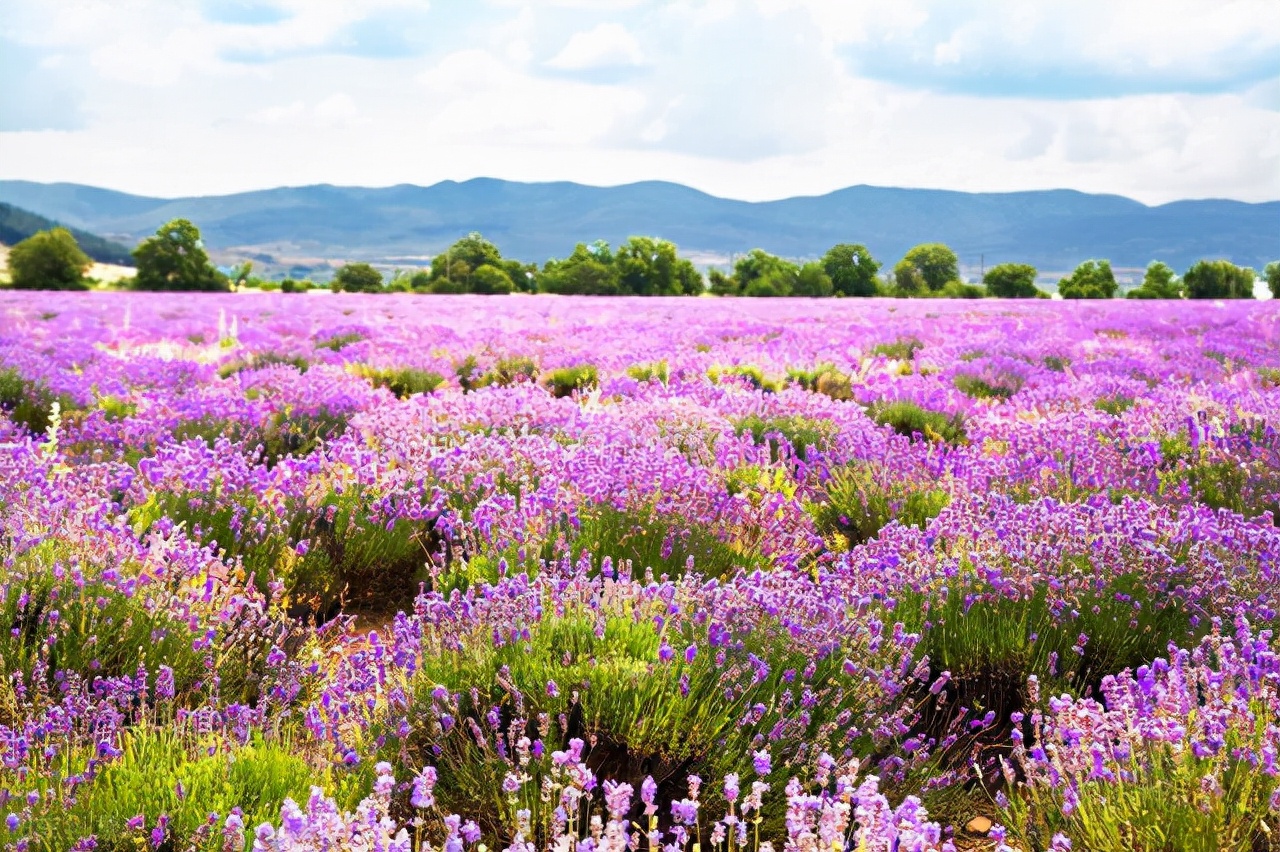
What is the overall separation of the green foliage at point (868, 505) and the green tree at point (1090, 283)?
73113 millimetres

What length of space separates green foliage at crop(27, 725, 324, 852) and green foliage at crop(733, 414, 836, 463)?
3.99 meters

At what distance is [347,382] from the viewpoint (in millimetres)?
8086

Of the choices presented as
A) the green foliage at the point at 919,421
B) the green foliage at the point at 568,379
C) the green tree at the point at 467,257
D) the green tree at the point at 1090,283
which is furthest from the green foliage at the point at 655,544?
the green tree at the point at 1090,283

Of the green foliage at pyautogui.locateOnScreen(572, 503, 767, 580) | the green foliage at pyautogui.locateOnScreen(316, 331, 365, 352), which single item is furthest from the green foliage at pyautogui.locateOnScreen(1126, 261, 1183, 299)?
the green foliage at pyautogui.locateOnScreen(572, 503, 767, 580)

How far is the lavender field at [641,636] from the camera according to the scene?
2145 mm

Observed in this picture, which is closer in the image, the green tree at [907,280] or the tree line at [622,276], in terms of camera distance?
the tree line at [622,276]

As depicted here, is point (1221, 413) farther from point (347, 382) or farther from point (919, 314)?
point (919, 314)

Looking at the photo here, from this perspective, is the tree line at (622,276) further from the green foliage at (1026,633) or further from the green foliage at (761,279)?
the green foliage at (1026,633)

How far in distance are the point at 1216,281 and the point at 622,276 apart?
3892cm

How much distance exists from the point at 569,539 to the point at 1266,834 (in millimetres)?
2594

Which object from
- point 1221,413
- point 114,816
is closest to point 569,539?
point 114,816

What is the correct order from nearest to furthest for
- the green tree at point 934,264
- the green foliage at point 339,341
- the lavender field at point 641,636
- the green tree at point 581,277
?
the lavender field at point 641,636 → the green foliage at point 339,341 → the green tree at point 581,277 → the green tree at point 934,264

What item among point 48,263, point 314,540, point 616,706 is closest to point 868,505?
point 314,540

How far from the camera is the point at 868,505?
493 cm
